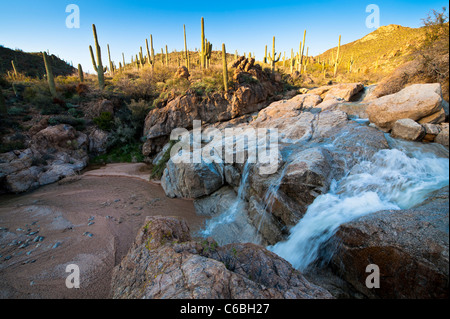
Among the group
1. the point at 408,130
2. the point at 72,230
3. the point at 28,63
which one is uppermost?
the point at 28,63

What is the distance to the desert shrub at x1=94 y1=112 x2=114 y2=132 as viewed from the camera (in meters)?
14.4

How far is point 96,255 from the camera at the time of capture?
14.2ft

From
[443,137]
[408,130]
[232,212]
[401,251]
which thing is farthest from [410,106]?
[232,212]

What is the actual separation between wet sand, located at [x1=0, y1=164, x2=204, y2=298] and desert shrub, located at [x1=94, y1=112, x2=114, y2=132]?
6.30 m

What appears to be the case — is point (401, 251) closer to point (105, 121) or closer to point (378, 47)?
point (105, 121)

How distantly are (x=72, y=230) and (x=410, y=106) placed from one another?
38.0 ft

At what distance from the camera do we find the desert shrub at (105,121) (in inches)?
568

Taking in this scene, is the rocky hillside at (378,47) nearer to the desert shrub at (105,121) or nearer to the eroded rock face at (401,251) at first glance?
the eroded rock face at (401,251)

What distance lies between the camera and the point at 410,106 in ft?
18.5

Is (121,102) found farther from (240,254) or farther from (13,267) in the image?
(240,254)

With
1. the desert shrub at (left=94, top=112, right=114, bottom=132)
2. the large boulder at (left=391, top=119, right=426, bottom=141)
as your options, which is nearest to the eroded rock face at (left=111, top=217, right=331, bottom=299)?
the large boulder at (left=391, top=119, right=426, bottom=141)

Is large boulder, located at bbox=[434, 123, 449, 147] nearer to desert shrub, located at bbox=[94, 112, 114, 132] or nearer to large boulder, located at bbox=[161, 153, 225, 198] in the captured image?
large boulder, located at bbox=[161, 153, 225, 198]

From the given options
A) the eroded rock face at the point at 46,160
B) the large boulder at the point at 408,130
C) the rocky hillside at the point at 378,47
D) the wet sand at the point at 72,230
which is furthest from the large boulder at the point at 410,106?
the rocky hillside at the point at 378,47
